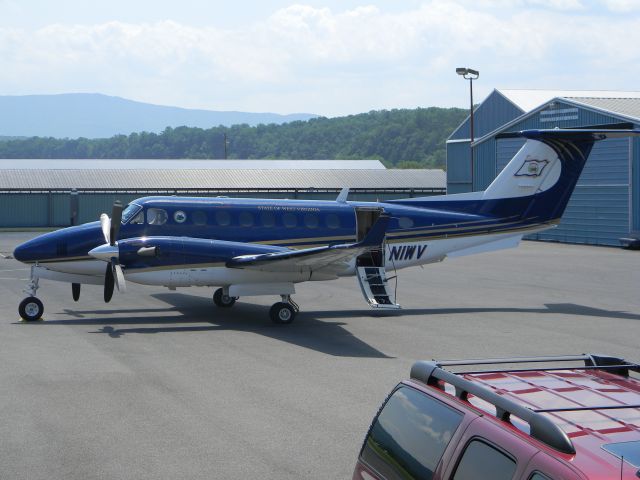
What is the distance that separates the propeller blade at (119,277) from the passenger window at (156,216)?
191cm

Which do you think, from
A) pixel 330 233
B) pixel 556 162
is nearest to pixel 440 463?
pixel 330 233

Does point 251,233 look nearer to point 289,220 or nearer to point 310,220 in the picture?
point 289,220

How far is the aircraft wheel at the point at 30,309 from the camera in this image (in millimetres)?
18516

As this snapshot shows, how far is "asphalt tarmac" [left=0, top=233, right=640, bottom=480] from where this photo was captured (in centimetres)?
923

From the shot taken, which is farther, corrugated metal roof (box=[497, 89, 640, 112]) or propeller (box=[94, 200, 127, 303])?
corrugated metal roof (box=[497, 89, 640, 112])

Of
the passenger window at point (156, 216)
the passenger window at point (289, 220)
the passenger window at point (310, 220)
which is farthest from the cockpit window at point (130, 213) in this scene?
the passenger window at point (310, 220)

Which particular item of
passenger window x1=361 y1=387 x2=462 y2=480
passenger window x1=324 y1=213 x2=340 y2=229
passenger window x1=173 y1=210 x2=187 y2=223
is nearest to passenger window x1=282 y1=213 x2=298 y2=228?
passenger window x1=324 y1=213 x2=340 y2=229

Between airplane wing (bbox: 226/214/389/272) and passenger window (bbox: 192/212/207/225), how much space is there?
1.79 m

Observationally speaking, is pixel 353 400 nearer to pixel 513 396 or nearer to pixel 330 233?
pixel 513 396

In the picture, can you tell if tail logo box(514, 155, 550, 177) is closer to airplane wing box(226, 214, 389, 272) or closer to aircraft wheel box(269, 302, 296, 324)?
airplane wing box(226, 214, 389, 272)

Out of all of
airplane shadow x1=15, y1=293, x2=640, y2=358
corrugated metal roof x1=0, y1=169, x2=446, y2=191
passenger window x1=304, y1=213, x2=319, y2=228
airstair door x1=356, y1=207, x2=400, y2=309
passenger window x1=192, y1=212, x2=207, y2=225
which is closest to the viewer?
airplane shadow x1=15, y1=293, x2=640, y2=358

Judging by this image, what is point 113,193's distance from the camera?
65.0 meters

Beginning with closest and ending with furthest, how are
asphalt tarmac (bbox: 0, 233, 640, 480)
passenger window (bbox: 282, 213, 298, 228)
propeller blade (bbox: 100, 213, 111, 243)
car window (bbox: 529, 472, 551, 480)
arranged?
car window (bbox: 529, 472, 551, 480)
asphalt tarmac (bbox: 0, 233, 640, 480)
propeller blade (bbox: 100, 213, 111, 243)
passenger window (bbox: 282, 213, 298, 228)

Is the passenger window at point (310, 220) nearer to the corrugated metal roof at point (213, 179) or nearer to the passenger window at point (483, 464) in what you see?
the passenger window at point (483, 464)
